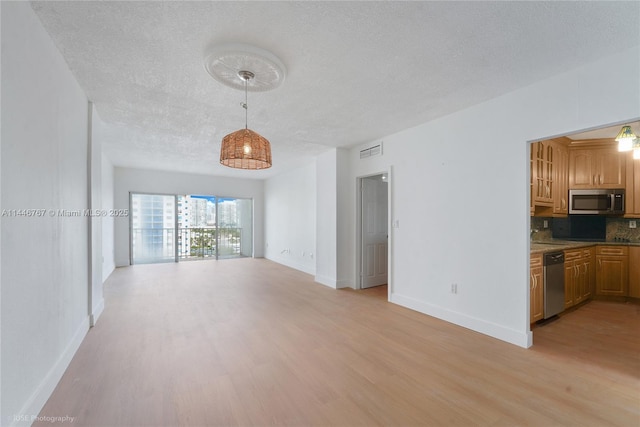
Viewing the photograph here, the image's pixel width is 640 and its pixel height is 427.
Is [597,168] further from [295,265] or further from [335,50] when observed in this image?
[295,265]

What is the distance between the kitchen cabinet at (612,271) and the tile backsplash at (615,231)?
0.47m

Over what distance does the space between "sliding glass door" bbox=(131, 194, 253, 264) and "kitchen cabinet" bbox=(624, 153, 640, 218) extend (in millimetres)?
8866

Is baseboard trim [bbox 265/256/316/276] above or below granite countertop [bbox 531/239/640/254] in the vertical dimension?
below

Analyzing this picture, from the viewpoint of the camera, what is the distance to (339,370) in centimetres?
235

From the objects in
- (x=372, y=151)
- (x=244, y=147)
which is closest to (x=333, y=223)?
(x=372, y=151)

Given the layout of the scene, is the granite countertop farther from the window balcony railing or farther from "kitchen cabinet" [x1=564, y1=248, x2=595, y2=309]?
the window balcony railing

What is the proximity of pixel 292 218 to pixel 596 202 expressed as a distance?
6.25m

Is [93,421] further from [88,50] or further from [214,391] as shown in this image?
[88,50]

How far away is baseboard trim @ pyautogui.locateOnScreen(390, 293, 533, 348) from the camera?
2812mm

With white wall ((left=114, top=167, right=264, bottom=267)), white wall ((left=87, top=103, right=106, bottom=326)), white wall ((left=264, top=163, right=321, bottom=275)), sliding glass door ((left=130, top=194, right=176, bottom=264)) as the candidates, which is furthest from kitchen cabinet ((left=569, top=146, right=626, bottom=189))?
sliding glass door ((left=130, top=194, right=176, bottom=264))

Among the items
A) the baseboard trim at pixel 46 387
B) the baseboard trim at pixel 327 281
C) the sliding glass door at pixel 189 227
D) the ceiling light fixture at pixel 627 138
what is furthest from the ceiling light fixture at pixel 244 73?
the sliding glass door at pixel 189 227

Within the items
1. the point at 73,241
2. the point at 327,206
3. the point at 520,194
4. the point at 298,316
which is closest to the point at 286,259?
the point at 327,206

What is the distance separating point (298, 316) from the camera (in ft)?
12.1

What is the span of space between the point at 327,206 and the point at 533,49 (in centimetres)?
391
